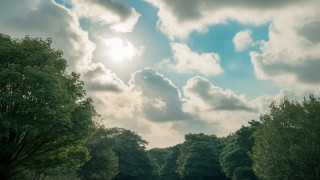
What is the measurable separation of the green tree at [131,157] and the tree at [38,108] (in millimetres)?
66514

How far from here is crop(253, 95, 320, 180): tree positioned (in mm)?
46594

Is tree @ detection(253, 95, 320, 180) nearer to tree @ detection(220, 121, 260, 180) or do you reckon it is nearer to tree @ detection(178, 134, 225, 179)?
tree @ detection(220, 121, 260, 180)

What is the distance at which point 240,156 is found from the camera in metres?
86.4

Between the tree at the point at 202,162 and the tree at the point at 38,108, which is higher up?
the tree at the point at 202,162

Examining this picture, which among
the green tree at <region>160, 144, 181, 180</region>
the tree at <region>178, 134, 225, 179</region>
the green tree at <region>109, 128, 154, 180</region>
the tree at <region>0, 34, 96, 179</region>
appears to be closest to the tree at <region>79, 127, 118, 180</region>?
the green tree at <region>109, 128, 154, 180</region>

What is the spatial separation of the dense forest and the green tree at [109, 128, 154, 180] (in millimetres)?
25403

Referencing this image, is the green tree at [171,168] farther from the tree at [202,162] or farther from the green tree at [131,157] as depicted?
the green tree at [131,157]

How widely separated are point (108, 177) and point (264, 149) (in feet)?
106

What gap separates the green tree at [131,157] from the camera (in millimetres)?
100438

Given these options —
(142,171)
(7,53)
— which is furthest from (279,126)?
(142,171)

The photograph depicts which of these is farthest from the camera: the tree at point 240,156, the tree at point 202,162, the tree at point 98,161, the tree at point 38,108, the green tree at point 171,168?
the green tree at point 171,168

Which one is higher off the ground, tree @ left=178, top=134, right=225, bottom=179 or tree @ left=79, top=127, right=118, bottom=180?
tree @ left=178, top=134, right=225, bottom=179

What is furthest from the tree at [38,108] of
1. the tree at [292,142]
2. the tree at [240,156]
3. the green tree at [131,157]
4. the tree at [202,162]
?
the tree at [202,162]

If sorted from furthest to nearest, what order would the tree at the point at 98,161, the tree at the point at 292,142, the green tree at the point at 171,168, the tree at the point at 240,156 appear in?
the green tree at the point at 171,168 < the tree at the point at 240,156 < the tree at the point at 98,161 < the tree at the point at 292,142
